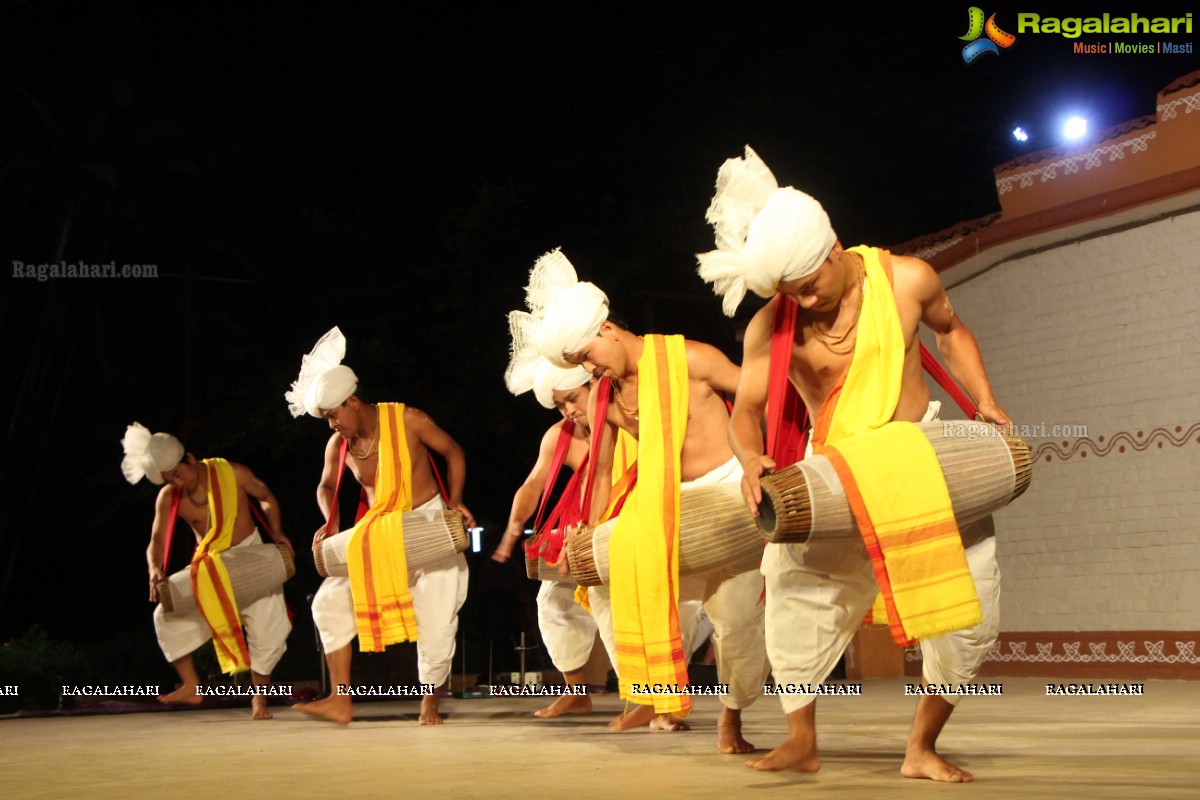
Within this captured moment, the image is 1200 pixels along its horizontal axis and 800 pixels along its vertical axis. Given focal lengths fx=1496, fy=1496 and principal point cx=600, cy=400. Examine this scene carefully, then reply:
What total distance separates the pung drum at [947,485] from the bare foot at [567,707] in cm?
374

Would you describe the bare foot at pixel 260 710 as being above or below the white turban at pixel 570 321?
below

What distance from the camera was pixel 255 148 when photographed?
13.7 m

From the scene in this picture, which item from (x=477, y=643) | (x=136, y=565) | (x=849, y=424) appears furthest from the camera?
(x=136, y=565)

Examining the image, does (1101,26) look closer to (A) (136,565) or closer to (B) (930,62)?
(B) (930,62)

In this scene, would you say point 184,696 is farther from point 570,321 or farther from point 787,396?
point 787,396

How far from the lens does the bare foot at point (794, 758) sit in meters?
4.11

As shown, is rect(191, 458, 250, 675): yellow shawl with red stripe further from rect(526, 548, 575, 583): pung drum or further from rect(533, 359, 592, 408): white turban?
rect(533, 359, 592, 408): white turban

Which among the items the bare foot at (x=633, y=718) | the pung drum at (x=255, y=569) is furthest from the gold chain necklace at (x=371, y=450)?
the bare foot at (x=633, y=718)

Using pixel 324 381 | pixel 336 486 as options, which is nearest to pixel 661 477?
pixel 324 381

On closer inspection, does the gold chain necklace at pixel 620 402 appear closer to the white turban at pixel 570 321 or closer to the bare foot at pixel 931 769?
the white turban at pixel 570 321

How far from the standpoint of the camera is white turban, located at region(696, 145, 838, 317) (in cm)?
389

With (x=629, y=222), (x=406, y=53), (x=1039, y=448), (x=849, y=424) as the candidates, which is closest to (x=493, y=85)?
(x=406, y=53)

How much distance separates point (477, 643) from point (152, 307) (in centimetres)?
428

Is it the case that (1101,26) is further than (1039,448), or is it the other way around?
(1101,26)
